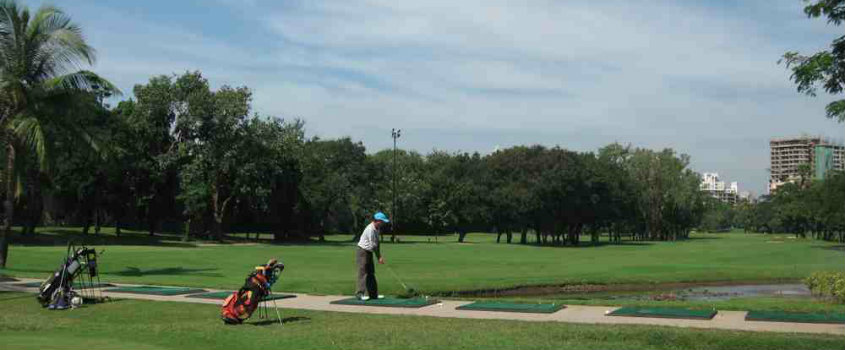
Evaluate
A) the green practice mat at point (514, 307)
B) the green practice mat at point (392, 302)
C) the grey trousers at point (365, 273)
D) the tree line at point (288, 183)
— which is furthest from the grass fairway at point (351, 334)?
the tree line at point (288, 183)

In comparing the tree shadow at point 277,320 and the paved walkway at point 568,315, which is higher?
the paved walkway at point 568,315

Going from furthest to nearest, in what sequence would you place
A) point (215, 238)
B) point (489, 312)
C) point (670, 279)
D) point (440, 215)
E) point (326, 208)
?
point (440, 215), point (326, 208), point (215, 238), point (670, 279), point (489, 312)

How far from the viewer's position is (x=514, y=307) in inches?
584

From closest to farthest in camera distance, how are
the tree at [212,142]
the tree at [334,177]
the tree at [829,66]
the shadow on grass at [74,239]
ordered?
the tree at [829,66], the shadow on grass at [74,239], the tree at [212,142], the tree at [334,177]

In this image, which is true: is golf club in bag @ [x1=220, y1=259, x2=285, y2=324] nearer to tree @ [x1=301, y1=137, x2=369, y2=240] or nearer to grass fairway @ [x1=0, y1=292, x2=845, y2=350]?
grass fairway @ [x1=0, y1=292, x2=845, y2=350]

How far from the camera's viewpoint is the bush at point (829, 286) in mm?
18263

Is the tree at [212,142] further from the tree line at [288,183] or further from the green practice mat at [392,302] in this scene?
the green practice mat at [392,302]

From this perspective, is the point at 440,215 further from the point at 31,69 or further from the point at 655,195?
the point at 31,69

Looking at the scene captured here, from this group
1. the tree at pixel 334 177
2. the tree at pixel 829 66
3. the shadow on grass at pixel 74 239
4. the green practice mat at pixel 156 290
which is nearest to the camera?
the tree at pixel 829 66

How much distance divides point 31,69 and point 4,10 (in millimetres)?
1911

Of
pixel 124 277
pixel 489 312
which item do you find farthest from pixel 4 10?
pixel 489 312

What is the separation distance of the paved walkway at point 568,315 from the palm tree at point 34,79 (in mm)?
8661

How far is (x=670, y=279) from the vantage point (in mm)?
31500

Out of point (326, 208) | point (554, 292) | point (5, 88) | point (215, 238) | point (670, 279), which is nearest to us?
point (5, 88)
